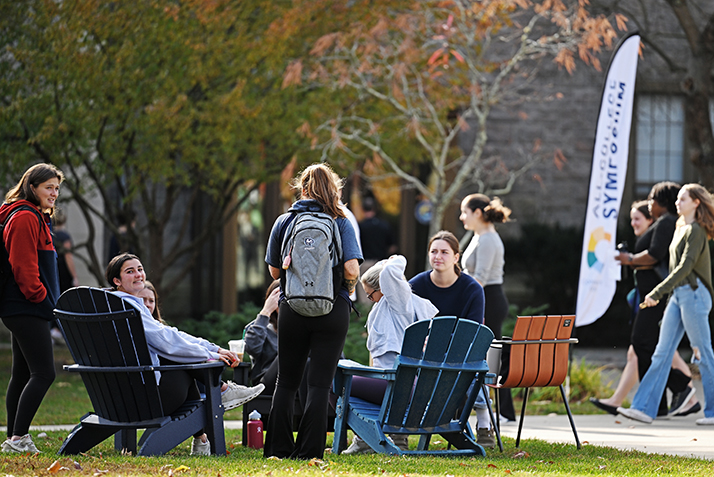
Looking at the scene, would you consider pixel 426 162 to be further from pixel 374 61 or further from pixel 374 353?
pixel 374 353

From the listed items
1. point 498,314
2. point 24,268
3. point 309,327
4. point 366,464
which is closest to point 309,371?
point 309,327

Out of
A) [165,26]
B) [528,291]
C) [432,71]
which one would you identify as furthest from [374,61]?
[528,291]

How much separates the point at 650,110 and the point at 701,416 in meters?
7.44

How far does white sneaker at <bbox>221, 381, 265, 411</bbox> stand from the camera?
5289 millimetres

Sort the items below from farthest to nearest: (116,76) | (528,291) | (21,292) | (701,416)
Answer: (528,291)
(116,76)
(701,416)
(21,292)

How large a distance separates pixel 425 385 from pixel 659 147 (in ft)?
33.6

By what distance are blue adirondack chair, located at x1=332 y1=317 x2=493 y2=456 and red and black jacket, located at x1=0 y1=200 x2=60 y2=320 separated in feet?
6.02

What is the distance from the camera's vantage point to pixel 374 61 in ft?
34.7

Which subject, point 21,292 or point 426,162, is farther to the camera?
point 426,162

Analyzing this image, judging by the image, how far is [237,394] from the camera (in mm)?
5332

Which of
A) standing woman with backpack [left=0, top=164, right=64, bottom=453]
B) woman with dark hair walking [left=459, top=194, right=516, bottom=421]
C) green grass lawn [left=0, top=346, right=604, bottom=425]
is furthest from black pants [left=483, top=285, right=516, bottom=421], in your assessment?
standing woman with backpack [left=0, top=164, right=64, bottom=453]

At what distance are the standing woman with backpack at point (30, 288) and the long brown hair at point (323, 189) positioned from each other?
1.63 meters

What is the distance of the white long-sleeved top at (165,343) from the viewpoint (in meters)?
4.98

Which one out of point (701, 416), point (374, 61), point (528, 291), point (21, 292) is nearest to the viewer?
point (21, 292)
